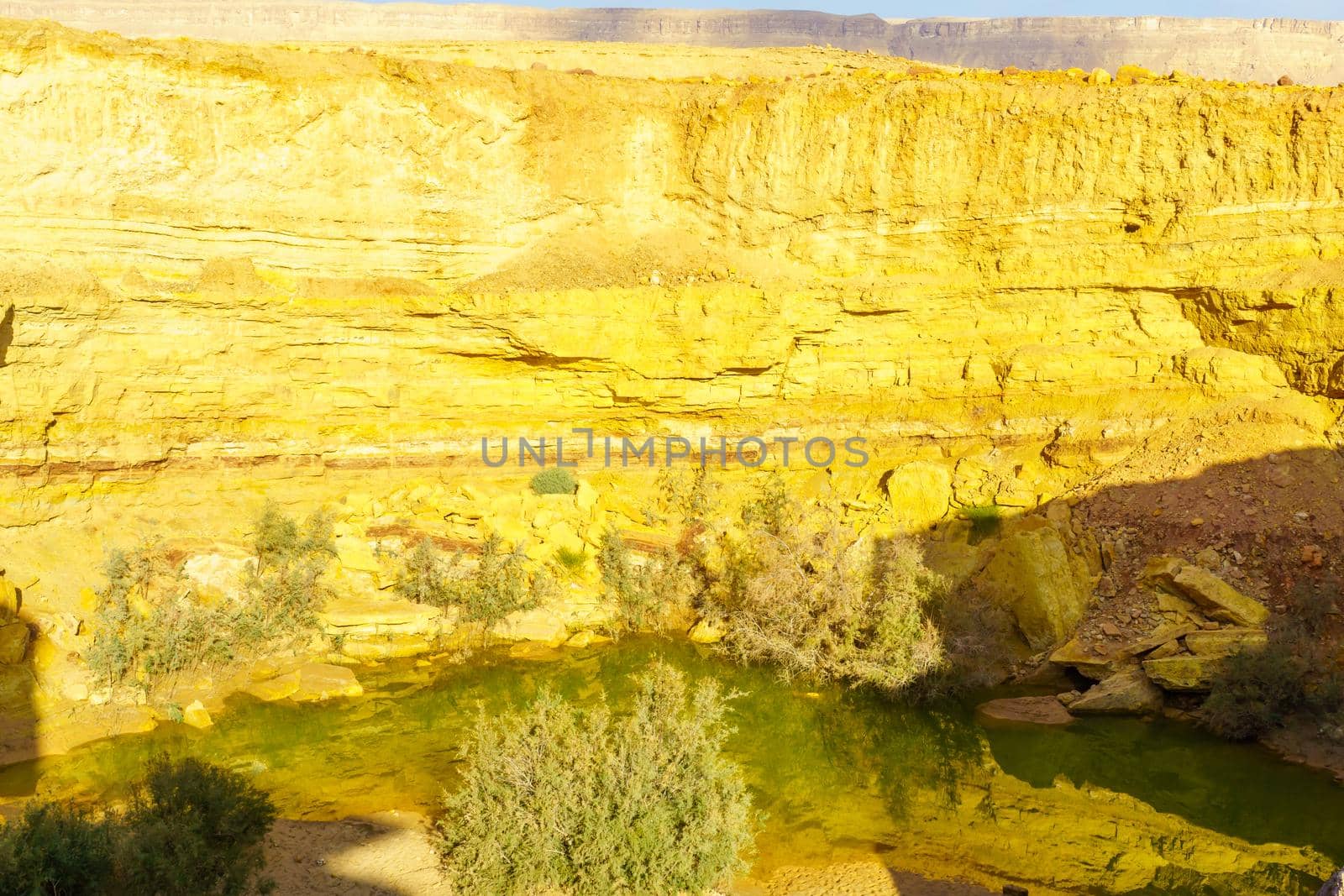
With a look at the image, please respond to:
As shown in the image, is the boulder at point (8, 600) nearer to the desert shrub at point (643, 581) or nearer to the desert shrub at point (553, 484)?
the desert shrub at point (553, 484)

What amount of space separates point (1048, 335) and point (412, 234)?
9203mm

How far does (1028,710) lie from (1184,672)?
1.79 metres

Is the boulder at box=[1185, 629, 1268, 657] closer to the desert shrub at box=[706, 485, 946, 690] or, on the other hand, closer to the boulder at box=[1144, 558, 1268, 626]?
the boulder at box=[1144, 558, 1268, 626]

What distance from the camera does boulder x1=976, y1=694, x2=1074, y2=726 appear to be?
10.9 metres

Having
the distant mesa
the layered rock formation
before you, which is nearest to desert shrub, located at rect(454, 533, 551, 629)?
the layered rock formation

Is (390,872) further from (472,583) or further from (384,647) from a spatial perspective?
(472,583)

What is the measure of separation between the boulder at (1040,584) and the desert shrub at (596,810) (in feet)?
17.7

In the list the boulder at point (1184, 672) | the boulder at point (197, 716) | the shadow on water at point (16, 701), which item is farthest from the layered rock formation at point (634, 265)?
the boulder at point (1184, 672)

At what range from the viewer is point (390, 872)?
773 cm

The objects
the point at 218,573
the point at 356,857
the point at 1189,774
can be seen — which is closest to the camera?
the point at 356,857

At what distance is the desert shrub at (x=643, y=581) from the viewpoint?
13.3 metres

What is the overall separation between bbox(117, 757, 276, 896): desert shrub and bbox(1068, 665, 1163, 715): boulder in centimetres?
857

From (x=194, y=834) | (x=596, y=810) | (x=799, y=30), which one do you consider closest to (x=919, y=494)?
(x=596, y=810)

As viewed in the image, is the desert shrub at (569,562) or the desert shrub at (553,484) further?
the desert shrub at (553,484)
